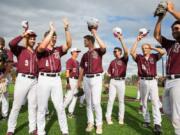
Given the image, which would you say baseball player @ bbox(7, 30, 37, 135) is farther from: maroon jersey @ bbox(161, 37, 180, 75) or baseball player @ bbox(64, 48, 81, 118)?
baseball player @ bbox(64, 48, 81, 118)

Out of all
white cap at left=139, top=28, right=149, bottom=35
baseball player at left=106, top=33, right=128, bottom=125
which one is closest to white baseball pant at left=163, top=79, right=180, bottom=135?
white cap at left=139, top=28, right=149, bottom=35

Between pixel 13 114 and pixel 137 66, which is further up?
pixel 137 66

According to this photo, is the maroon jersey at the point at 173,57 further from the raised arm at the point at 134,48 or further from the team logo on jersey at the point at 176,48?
the raised arm at the point at 134,48

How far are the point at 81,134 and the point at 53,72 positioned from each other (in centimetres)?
220

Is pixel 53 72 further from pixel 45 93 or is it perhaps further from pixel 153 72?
pixel 153 72

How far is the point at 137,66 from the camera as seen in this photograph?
36.3 feet

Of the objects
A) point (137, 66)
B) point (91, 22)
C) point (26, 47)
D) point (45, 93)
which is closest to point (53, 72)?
point (45, 93)

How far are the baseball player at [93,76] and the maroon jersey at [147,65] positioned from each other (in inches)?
56.0

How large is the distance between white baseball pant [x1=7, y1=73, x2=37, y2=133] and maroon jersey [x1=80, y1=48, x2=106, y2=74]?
1866 millimetres

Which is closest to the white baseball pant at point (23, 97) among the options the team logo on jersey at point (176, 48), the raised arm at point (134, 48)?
the raised arm at point (134, 48)

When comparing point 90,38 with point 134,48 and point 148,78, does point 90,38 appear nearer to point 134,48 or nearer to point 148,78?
point 134,48

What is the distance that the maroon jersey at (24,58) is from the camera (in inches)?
356

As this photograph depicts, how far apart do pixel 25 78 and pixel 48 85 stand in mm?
915

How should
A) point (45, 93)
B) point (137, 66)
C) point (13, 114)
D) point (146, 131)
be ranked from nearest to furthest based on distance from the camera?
point (45, 93), point (13, 114), point (146, 131), point (137, 66)
